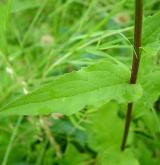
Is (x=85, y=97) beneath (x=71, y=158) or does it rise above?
above

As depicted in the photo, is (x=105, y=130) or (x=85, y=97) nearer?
(x=85, y=97)

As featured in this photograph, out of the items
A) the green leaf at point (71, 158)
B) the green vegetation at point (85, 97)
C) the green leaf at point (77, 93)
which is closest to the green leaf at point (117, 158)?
the green vegetation at point (85, 97)

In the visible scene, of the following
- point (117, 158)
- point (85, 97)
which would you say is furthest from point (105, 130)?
point (85, 97)

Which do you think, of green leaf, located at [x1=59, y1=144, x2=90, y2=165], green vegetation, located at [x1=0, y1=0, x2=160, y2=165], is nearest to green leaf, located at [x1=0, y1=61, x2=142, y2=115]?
green vegetation, located at [x1=0, y1=0, x2=160, y2=165]

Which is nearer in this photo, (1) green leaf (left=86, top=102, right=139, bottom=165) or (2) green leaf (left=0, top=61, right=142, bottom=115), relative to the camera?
(2) green leaf (left=0, top=61, right=142, bottom=115)

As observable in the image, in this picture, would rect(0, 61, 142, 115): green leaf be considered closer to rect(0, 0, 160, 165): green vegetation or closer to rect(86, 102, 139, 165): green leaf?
rect(0, 0, 160, 165): green vegetation

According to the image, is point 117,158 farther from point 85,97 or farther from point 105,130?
point 85,97

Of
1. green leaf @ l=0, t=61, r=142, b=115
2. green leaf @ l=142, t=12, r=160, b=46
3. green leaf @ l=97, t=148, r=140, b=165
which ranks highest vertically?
green leaf @ l=142, t=12, r=160, b=46

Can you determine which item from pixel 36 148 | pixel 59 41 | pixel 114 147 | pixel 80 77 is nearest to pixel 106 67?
pixel 80 77
